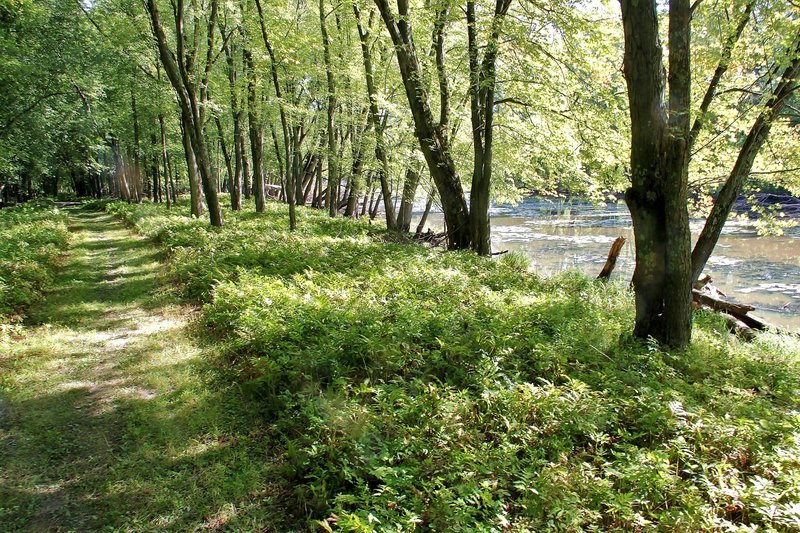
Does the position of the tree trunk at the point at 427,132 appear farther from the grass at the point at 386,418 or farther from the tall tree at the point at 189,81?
the tall tree at the point at 189,81

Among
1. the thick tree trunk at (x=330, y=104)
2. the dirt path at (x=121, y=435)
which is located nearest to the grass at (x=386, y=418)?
the dirt path at (x=121, y=435)

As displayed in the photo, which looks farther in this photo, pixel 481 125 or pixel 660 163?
pixel 481 125

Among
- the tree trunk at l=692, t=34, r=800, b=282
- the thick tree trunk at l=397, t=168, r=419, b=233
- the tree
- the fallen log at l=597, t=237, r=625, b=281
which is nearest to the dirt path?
the tree

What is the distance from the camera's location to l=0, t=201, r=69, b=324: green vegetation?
7.39 meters

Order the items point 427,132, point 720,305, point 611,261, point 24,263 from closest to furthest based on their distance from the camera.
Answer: point 24,263, point 720,305, point 427,132, point 611,261

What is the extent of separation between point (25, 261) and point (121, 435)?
24.7 feet

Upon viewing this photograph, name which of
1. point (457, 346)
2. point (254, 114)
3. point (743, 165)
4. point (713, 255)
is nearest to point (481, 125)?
point (743, 165)

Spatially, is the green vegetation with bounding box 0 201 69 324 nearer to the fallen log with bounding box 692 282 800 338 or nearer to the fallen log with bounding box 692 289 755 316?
the fallen log with bounding box 692 282 800 338

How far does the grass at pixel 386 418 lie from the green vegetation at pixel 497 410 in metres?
0.02

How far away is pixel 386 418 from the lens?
378cm

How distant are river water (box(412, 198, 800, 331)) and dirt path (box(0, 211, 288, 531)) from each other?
10.2 m

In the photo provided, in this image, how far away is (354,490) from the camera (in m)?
3.34

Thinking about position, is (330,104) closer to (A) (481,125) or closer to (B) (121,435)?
(A) (481,125)

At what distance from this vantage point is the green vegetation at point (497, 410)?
299 centimetres
